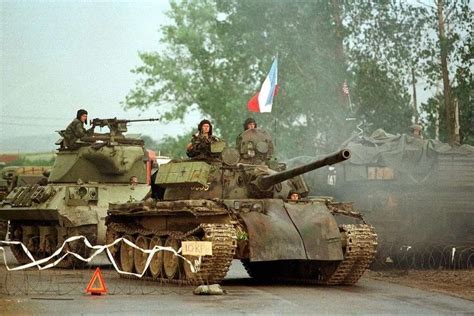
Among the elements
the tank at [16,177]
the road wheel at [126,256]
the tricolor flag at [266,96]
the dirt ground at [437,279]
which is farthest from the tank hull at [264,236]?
the tricolor flag at [266,96]

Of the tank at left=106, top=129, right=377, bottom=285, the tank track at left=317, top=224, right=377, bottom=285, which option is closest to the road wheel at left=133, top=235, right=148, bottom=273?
the tank at left=106, top=129, right=377, bottom=285

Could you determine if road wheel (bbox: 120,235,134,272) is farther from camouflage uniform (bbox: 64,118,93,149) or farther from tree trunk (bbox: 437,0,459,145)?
tree trunk (bbox: 437,0,459,145)

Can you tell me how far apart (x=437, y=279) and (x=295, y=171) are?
3.94 meters

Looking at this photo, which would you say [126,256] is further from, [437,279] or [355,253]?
[437,279]

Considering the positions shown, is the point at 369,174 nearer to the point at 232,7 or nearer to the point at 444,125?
the point at 444,125

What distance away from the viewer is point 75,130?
27703 mm

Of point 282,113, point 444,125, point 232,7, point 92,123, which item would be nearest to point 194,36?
point 232,7

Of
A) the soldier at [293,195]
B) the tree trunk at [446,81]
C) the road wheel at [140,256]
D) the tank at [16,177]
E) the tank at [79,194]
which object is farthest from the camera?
the tank at [16,177]

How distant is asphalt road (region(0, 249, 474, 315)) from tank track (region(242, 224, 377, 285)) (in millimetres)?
292

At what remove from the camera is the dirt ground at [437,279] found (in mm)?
19859

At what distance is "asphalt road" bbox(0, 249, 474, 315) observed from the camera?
622 inches

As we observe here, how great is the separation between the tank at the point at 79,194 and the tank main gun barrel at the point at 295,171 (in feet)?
20.0

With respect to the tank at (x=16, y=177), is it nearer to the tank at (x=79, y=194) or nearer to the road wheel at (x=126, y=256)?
the tank at (x=79, y=194)

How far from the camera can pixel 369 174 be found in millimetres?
26281
